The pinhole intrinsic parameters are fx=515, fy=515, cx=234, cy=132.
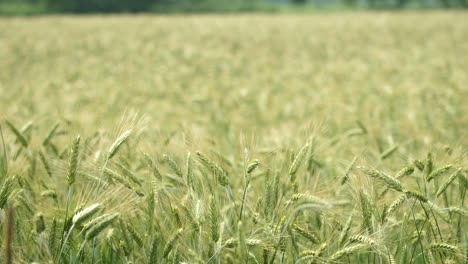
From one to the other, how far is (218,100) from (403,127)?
182 centimetres

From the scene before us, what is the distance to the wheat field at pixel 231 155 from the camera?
5.32ft

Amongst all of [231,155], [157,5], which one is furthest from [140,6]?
[231,155]

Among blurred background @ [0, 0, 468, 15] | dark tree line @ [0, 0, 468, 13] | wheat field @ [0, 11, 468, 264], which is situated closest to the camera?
wheat field @ [0, 11, 468, 264]

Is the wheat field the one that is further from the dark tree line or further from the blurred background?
the dark tree line

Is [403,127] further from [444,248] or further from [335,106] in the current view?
[444,248]

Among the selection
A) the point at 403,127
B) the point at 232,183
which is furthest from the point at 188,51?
the point at 232,183

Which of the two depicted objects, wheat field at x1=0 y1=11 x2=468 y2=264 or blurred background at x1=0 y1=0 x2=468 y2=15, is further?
blurred background at x1=0 y1=0 x2=468 y2=15

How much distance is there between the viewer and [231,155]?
2818mm

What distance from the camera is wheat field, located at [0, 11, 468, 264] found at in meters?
1.62

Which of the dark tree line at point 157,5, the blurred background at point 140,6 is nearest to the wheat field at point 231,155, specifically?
the blurred background at point 140,6

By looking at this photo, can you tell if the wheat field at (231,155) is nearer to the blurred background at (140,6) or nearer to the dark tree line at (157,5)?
the blurred background at (140,6)

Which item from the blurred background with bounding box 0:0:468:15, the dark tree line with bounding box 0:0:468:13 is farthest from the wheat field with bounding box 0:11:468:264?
the dark tree line with bounding box 0:0:468:13

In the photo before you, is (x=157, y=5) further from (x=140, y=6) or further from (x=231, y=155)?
(x=231, y=155)

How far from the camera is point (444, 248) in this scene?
151cm
